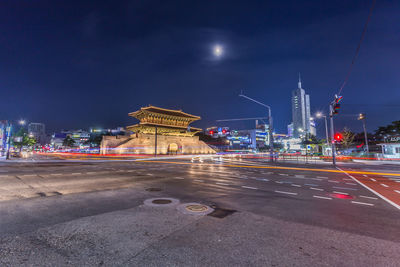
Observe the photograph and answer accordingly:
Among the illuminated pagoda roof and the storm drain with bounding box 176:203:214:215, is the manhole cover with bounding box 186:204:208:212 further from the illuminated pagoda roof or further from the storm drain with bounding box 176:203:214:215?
the illuminated pagoda roof

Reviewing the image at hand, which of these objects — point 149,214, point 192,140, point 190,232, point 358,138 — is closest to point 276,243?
point 190,232

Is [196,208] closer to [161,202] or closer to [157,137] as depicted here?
[161,202]

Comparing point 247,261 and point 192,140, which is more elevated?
point 192,140

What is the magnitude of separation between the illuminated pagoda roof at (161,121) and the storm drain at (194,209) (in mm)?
60179

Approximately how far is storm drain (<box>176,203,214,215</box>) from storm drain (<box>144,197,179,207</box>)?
Answer: 452 millimetres

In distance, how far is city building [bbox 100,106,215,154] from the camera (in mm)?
58812

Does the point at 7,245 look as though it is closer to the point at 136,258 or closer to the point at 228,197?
the point at 136,258

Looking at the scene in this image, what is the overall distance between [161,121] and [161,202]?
2599 inches

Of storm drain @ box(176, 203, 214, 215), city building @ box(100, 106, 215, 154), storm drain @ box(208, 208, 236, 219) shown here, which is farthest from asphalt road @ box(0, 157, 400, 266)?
city building @ box(100, 106, 215, 154)

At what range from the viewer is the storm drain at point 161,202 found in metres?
6.43

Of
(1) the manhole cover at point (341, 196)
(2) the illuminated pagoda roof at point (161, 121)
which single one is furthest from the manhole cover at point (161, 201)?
(2) the illuminated pagoda roof at point (161, 121)

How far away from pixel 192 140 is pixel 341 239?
2970 inches

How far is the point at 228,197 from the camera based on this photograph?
7598 millimetres

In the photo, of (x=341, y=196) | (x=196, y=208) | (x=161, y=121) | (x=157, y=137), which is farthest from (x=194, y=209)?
(x=161, y=121)
